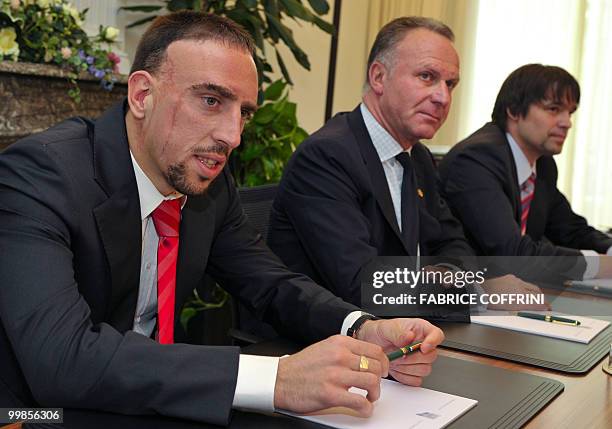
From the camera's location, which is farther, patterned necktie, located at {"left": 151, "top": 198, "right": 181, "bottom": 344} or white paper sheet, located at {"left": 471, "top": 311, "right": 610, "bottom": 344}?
white paper sheet, located at {"left": 471, "top": 311, "right": 610, "bottom": 344}

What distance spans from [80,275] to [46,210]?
0.15 m

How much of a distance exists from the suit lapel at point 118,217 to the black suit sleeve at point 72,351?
0.12 m

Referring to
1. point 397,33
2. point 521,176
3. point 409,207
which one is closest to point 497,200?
→ point 521,176

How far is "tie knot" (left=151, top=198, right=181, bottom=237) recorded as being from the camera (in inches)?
57.5

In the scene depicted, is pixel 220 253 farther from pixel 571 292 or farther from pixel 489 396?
pixel 571 292

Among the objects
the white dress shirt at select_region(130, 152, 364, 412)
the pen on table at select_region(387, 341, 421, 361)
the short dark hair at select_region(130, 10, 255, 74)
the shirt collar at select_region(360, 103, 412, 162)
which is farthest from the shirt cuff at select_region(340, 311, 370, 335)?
the shirt collar at select_region(360, 103, 412, 162)

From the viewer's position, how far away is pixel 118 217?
132 centimetres

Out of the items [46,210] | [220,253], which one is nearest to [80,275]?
[46,210]

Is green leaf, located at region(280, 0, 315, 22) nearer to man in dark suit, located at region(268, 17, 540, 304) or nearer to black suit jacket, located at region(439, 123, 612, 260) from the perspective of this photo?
black suit jacket, located at region(439, 123, 612, 260)

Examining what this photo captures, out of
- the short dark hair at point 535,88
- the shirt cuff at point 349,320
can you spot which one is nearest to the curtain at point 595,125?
the short dark hair at point 535,88

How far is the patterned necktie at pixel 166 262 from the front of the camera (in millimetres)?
1423

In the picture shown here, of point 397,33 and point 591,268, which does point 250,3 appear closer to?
point 397,33

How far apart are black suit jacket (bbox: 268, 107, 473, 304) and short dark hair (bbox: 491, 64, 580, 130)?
1118 mm

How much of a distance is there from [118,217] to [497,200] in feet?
5.83
